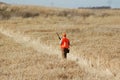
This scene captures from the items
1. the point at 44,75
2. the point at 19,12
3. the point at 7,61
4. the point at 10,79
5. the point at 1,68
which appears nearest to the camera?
the point at 10,79

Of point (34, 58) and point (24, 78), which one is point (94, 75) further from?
point (34, 58)

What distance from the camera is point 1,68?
15.4 meters

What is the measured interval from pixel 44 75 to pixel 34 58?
451cm

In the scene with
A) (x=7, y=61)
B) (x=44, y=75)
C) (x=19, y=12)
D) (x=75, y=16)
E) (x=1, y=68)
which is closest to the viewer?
(x=44, y=75)

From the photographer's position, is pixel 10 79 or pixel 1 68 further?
pixel 1 68

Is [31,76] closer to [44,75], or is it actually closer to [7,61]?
[44,75]

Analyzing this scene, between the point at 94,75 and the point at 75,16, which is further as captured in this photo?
the point at 75,16

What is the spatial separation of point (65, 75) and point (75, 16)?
213 ft

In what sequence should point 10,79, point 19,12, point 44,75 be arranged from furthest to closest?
point 19,12
point 44,75
point 10,79

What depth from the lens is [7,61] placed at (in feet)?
56.3

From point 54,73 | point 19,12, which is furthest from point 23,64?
point 19,12

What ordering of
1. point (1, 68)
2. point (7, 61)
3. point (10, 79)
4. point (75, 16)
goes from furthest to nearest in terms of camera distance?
point (75, 16) < point (7, 61) < point (1, 68) < point (10, 79)

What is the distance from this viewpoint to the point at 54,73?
1414 cm

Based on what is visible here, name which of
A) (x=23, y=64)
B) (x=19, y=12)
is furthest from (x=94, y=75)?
(x=19, y=12)
